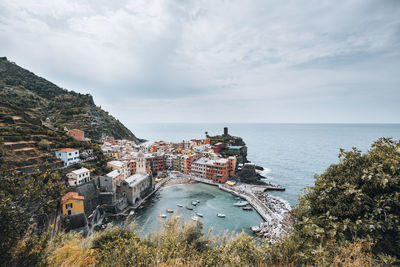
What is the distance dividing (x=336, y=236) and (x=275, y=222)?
63.3 feet

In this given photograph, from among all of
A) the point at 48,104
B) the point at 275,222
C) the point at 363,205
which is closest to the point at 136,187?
the point at 275,222

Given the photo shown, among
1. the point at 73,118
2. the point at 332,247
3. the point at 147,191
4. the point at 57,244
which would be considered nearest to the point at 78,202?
the point at 147,191

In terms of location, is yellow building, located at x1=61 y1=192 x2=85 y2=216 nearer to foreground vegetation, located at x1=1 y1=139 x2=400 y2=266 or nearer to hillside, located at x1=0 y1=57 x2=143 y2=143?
foreground vegetation, located at x1=1 y1=139 x2=400 y2=266

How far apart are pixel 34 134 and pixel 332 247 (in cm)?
3885

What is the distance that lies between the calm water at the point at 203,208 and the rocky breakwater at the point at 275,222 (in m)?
1.51

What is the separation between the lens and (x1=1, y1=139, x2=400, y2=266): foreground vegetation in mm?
3518

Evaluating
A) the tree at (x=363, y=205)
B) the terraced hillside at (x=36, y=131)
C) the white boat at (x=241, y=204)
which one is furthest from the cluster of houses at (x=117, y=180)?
the tree at (x=363, y=205)

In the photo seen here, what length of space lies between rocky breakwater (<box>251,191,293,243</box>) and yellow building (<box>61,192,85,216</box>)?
20.7 metres

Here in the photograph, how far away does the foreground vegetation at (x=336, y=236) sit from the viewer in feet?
11.5

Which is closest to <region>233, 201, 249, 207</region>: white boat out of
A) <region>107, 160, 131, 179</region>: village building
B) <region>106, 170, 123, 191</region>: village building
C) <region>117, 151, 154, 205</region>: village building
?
<region>117, 151, 154, 205</region>: village building

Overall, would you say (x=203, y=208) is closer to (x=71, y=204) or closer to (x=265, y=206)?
(x=265, y=206)

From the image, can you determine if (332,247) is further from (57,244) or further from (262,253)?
(57,244)

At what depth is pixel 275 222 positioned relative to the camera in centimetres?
2023

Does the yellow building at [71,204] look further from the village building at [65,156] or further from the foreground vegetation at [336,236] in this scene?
the foreground vegetation at [336,236]
